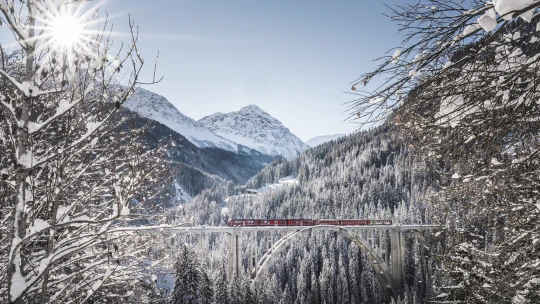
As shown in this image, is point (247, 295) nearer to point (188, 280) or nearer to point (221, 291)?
point (221, 291)

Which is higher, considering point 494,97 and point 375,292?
point 494,97

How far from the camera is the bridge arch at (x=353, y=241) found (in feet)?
114

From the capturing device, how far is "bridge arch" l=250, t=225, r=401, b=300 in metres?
34.8

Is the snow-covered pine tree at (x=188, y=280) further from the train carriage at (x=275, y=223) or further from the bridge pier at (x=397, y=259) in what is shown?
the bridge pier at (x=397, y=259)

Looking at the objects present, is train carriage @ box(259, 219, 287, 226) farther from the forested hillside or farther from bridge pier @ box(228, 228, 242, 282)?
the forested hillside

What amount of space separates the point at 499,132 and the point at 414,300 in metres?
49.6

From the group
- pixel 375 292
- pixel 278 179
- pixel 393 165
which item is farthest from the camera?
pixel 278 179

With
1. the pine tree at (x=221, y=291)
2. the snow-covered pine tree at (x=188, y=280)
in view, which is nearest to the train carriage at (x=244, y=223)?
the pine tree at (x=221, y=291)

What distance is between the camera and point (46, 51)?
10.7ft

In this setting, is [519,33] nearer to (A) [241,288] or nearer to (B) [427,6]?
(B) [427,6]

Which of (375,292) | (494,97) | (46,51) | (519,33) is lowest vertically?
(375,292)

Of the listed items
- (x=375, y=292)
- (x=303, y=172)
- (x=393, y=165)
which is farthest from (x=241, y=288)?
(x=303, y=172)

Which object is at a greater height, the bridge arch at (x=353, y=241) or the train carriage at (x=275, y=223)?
the train carriage at (x=275, y=223)

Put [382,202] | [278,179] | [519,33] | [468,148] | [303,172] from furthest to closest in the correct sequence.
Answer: [278,179] → [303,172] → [382,202] → [468,148] → [519,33]
